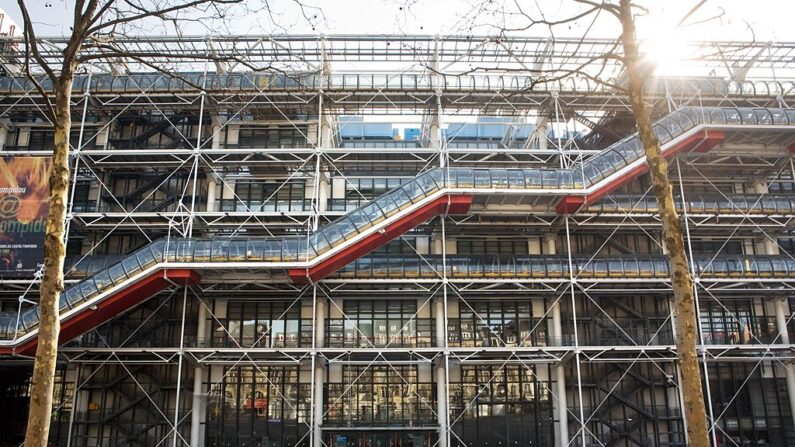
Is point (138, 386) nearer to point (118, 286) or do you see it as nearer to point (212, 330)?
point (212, 330)

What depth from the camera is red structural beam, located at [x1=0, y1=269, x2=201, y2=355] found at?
59.7 feet

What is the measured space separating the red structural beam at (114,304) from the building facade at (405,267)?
0.16 meters

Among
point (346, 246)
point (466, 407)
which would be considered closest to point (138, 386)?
point (346, 246)

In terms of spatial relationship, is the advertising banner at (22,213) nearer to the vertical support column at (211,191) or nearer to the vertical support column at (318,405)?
the vertical support column at (211,191)

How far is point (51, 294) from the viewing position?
781cm

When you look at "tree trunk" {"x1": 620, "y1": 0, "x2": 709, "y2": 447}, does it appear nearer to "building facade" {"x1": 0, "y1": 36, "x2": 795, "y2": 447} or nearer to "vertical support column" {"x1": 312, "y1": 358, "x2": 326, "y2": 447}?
"building facade" {"x1": 0, "y1": 36, "x2": 795, "y2": 447}

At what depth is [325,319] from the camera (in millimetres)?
22000

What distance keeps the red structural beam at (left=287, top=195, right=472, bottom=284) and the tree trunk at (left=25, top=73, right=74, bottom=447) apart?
11.1 meters

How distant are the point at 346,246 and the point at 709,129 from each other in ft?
41.9

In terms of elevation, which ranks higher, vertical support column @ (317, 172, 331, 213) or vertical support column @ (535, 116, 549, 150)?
vertical support column @ (535, 116, 549, 150)

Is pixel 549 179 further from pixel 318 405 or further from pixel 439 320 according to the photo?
pixel 318 405

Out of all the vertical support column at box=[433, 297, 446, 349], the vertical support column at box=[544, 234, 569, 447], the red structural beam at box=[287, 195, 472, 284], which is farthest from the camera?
the vertical support column at box=[433, 297, 446, 349]

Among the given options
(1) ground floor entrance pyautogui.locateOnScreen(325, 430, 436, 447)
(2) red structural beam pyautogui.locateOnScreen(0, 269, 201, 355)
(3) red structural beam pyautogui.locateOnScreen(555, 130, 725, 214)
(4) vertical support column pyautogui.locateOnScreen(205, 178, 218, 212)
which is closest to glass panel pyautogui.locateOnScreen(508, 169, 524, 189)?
(3) red structural beam pyautogui.locateOnScreen(555, 130, 725, 214)

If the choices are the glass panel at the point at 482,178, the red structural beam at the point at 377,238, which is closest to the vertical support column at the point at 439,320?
the red structural beam at the point at 377,238
